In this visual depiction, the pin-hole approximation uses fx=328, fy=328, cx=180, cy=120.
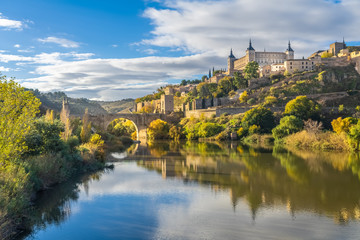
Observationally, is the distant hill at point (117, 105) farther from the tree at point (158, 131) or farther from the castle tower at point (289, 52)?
the tree at point (158, 131)

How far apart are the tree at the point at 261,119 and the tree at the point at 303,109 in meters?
2.48

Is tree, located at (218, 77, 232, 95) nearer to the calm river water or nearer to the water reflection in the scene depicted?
the water reflection

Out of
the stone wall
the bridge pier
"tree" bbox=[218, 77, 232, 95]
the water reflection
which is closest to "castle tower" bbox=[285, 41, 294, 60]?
"tree" bbox=[218, 77, 232, 95]

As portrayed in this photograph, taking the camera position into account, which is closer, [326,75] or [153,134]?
[153,134]

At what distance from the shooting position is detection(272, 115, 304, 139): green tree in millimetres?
37531

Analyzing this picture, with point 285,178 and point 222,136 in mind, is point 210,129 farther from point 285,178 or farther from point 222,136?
point 285,178

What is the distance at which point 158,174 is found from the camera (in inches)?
779

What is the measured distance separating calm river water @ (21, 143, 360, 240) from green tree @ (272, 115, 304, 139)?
16235mm

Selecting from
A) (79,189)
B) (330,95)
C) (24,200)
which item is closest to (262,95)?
(330,95)

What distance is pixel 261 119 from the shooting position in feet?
142

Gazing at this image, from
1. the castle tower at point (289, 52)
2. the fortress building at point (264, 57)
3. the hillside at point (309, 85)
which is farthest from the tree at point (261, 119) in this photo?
the castle tower at point (289, 52)

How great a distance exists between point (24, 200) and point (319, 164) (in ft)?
60.3

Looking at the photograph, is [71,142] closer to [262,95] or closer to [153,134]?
[153,134]

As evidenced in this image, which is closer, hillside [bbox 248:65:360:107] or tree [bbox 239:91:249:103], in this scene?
hillside [bbox 248:65:360:107]
